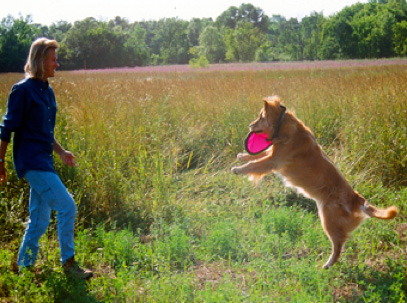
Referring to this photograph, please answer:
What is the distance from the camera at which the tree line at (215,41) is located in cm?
2308

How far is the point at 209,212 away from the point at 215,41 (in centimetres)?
3862

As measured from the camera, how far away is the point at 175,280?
10.9 ft

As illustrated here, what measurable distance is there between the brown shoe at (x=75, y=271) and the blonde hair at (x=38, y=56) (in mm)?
1767

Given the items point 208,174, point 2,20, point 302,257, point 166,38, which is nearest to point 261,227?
point 302,257

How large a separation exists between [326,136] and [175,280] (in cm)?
487

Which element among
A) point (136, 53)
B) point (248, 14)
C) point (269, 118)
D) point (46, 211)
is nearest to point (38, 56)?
point (46, 211)

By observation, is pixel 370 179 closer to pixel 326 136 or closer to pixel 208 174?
pixel 326 136

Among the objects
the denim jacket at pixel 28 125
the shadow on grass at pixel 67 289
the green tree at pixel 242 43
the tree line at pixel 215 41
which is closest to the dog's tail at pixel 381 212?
the shadow on grass at pixel 67 289

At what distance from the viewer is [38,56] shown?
10.4 feet

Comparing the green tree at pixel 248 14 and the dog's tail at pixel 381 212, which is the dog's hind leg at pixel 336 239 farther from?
the green tree at pixel 248 14

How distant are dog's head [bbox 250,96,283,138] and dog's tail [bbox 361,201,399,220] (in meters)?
1.29

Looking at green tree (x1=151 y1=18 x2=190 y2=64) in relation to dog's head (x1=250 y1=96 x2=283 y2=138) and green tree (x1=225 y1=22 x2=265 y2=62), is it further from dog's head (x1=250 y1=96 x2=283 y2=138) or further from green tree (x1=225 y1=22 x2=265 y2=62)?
dog's head (x1=250 y1=96 x2=283 y2=138)

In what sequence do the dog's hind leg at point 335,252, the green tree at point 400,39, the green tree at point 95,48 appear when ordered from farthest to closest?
1. the green tree at point 95,48
2. the green tree at point 400,39
3. the dog's hind leg at point 335,252

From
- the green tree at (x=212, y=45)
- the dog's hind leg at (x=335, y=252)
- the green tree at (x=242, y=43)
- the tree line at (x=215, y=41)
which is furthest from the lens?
the green tree at (x=212, y=45)
